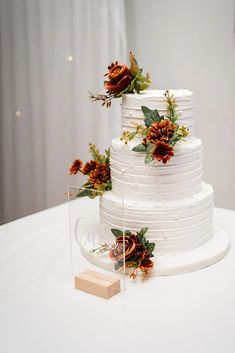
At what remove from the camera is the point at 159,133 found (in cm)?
145

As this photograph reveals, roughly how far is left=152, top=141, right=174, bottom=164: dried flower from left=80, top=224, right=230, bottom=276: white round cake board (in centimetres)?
34

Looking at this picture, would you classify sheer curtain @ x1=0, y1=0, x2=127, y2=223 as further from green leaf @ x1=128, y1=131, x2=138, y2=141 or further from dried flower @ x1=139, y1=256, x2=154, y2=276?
dried flower @ x1=139, y1=256, x2=154, y2=276

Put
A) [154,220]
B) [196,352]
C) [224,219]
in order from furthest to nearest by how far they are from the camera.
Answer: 1. [224,219]
2. [154,220]
3. [196,352]

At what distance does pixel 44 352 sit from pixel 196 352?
0.35 meters

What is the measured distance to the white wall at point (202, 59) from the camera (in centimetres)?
227

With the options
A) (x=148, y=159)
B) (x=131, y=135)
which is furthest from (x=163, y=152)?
(x=131, y=135)

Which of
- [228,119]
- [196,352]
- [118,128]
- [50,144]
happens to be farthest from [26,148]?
[196,352]

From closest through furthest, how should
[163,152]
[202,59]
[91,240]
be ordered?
[163,152]
[91,240]
[202,59]

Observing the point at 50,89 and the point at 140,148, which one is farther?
the point at 50,89

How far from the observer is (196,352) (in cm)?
109

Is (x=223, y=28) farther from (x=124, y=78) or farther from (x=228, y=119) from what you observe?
(x=124, y=78)

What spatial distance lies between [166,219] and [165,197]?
74 mm

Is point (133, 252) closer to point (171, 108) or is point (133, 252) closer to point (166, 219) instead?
point (166, 219)

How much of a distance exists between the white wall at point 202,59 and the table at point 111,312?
821 millimetres
